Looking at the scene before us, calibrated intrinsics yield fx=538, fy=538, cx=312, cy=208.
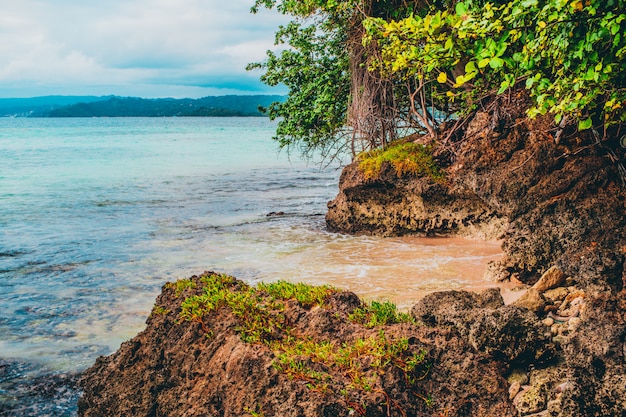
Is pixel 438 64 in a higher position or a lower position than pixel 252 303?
higher

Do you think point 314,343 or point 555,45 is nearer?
point 314,343

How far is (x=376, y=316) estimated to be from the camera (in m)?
4.27

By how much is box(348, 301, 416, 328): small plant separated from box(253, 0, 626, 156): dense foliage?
233cm

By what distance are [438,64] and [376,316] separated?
3.38 m

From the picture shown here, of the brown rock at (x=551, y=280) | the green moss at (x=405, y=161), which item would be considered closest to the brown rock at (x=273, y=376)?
the brown rock at (x=551, y=280)

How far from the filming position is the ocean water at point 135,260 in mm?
6820

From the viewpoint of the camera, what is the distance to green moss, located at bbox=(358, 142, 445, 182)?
1077 centimetres

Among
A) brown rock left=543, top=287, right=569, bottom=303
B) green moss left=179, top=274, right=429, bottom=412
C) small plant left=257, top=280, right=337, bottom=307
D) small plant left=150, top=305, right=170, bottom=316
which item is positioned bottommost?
brown rock left=543, top=287, right=569, bottom=303

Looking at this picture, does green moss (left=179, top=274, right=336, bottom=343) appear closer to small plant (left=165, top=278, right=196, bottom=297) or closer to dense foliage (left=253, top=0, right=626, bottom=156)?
small plant (left=165, top=278, right=196, bottom=297)

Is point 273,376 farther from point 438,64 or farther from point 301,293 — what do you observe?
point 438,64

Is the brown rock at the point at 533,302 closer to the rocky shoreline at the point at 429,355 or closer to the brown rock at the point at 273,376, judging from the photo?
the rocky shoreline at the point at 429,355

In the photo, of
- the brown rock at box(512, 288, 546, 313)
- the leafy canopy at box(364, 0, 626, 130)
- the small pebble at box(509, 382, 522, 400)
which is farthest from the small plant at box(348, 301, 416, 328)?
the leafy canopy at box(364, 0, 626, 130)

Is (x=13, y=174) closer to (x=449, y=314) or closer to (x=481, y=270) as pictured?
(x=481, y=270)

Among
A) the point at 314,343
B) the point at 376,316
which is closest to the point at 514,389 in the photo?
the point at 376,316
